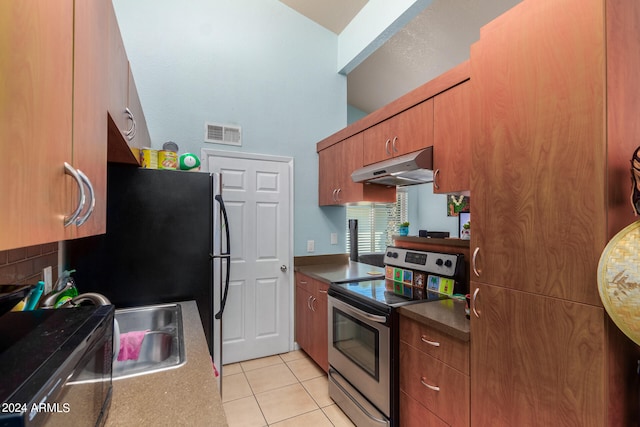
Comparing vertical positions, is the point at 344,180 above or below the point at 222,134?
below

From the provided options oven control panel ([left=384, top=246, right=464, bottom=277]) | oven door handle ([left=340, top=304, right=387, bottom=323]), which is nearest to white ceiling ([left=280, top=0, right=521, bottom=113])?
oven control panel ([left=384, top=246, right=464, bottom=277])

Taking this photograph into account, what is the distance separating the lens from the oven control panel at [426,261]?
6.26 feet

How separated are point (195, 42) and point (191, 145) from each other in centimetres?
98

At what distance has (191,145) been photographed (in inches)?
110

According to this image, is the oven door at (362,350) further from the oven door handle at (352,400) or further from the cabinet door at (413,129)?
the cabinet door at (413,129)

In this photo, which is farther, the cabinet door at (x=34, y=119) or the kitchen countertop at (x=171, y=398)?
the kitchen countertop at (x=171, y=398)

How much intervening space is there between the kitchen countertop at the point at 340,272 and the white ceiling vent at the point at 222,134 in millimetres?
1469

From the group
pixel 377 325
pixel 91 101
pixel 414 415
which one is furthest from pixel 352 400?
pixel 91 101

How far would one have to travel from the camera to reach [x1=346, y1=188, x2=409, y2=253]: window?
540 cm

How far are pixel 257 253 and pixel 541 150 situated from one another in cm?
248

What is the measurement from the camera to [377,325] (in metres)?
1.79

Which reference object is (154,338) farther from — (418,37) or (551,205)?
(418,37)

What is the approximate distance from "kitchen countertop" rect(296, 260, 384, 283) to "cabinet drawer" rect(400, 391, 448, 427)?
3.10 feet

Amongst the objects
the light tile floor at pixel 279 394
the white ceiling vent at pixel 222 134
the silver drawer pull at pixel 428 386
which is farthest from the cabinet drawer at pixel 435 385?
the white ceiling vent at pixel 222 134
